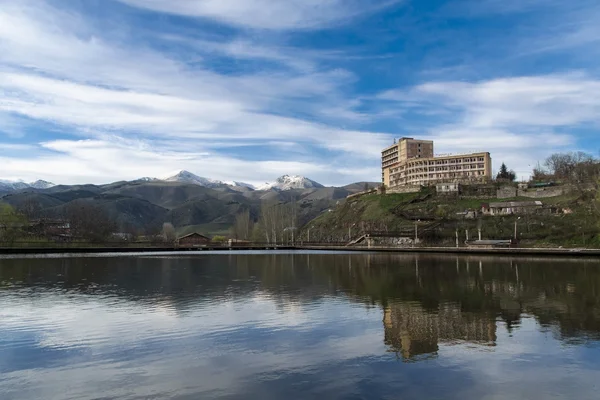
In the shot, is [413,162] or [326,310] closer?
[326,310]

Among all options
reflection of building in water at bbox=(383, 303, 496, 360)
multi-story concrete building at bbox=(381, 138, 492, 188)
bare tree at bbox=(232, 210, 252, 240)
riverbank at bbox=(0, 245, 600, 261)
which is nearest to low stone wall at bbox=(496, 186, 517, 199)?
multi-story concrete building at bbox=(381, 138, 492, 188)

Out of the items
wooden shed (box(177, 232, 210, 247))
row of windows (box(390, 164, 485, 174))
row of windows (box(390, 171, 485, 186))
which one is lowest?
wooden shed (box(177, 232, 210, 247))

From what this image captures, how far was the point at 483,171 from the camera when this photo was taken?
146 meters

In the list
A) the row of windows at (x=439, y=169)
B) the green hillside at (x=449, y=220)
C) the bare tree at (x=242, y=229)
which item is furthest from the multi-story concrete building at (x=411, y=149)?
the bare tree at (x=242, y=229)

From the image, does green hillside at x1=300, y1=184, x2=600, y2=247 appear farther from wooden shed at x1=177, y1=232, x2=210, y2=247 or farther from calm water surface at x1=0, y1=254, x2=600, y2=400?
calm water surface at x1=0, y1=254, x2=600, y2=400

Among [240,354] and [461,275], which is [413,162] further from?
[240,354]

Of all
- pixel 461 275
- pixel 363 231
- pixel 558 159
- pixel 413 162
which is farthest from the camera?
pixel 413 162

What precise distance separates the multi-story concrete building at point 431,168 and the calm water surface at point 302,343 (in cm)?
11594

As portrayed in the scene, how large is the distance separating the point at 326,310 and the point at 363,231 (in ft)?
341

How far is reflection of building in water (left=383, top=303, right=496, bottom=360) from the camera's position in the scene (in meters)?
16.8

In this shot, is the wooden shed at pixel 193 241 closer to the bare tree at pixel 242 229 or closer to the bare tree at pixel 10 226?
the bare tree at pixel 242 229

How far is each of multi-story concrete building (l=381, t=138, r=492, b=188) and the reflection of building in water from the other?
388 ft

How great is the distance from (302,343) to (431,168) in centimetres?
14154

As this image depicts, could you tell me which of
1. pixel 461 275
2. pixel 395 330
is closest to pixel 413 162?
Answer: pixel 461 275
